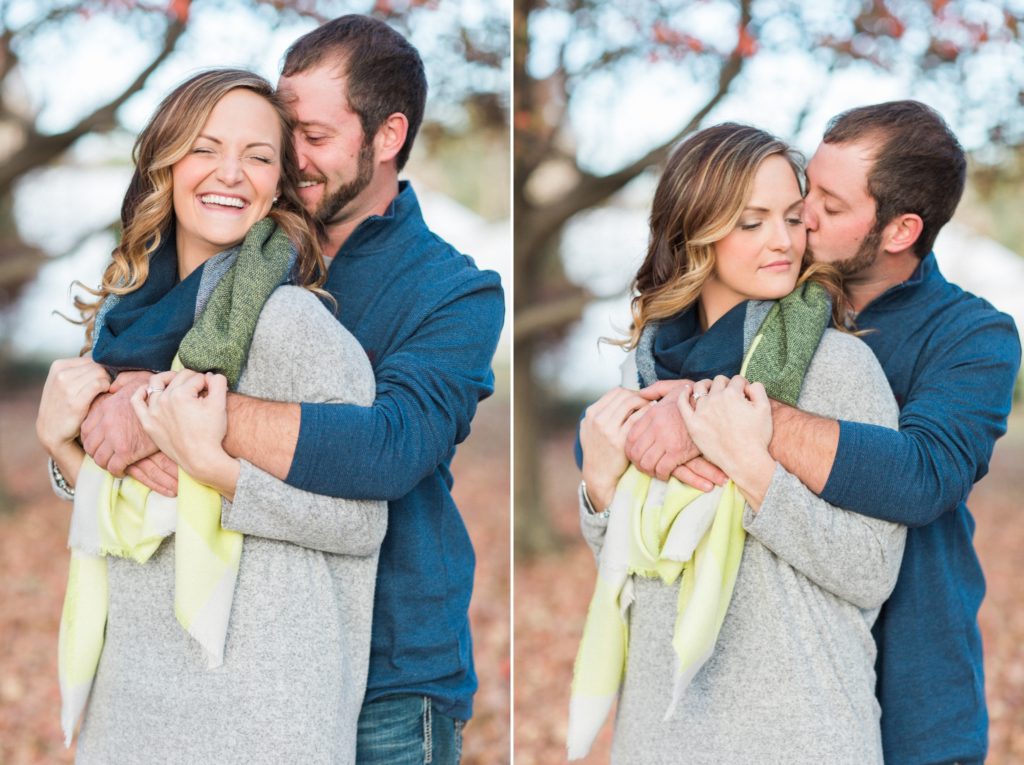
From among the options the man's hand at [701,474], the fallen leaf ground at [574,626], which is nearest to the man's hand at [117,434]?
the man's hand at [701,474]

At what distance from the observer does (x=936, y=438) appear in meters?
2.11

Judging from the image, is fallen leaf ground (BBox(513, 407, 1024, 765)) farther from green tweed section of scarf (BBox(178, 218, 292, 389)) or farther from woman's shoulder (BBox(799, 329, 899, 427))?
green tweed section of scarf (BBox(178, 218, 292, 389))

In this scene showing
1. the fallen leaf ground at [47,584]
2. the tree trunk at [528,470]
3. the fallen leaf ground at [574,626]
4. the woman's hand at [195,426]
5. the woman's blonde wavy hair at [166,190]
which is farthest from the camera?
the tree trunk at [528,470]

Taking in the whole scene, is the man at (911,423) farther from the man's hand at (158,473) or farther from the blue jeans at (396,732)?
the man's hand at (158,473)

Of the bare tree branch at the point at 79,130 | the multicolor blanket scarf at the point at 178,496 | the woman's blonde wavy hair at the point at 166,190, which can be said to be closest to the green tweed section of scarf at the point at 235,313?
the multicolor blanket scarf at the point at 178,496

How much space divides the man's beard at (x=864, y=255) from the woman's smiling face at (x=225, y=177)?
1.21 metres

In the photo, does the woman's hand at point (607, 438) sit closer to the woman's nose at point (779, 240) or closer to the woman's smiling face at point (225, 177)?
the woman's nose at point (779, 240)

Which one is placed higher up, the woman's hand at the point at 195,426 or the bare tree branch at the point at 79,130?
the bare tree branch at the point at 79,130

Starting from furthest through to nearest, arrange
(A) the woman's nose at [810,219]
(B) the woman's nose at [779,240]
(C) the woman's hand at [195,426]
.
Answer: (A) the woman's nose at [810,219]
(B) the woman's nose at [779,240]
(C) the woman's hand at [195,426]

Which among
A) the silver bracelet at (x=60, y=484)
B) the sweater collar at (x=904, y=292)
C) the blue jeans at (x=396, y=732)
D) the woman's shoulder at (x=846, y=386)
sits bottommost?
the blue jeans at (x=396, y=732)

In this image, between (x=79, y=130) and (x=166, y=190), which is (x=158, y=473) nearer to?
(x=166, y=190)

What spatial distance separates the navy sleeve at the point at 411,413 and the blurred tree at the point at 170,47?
4.04 m

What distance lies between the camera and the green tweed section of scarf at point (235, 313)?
2016mm

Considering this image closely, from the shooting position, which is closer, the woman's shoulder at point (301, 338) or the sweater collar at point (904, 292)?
the woman's shoulder at point (301, 338)
